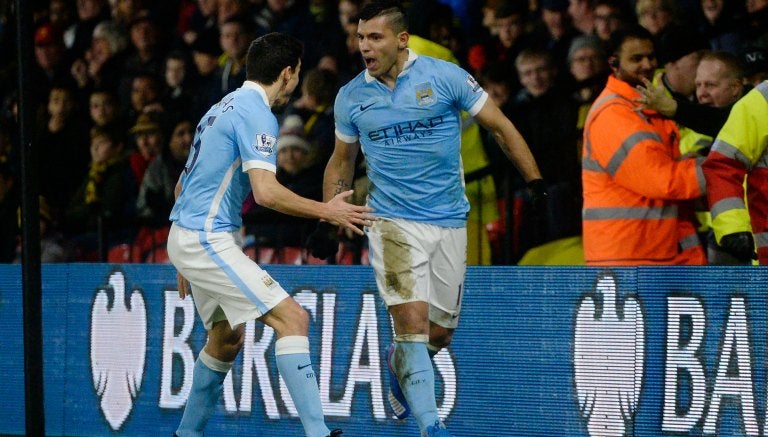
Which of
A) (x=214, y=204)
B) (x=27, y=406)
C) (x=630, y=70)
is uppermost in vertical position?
(x=630, y=70)

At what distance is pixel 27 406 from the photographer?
716 cm

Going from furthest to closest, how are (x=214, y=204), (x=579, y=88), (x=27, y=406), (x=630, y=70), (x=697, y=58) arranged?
(x=579, y=88) < (x=697, y=58) < (x=630, y=70) < (x=27, y=406) < (x=214, y=204)

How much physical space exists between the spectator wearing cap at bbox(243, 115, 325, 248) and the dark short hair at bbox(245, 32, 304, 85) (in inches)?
105

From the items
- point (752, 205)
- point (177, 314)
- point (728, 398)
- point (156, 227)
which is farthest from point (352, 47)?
point (728, 398)

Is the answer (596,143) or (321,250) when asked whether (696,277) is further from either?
(321,250)

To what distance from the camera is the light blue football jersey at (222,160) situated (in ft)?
21.1

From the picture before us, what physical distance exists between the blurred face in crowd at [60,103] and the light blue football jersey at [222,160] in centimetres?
571

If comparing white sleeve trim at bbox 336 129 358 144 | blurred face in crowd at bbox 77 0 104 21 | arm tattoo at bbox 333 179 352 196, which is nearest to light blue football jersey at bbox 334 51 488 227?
white sleeve trim at bbox 336 129 358 144

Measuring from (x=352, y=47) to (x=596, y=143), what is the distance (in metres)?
2.99

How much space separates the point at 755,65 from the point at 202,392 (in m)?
3.92

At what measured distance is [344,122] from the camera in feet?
23.6

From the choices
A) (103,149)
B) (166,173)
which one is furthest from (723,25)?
(103,149)

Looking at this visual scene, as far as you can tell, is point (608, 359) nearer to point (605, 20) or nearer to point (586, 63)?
point (586, 63)

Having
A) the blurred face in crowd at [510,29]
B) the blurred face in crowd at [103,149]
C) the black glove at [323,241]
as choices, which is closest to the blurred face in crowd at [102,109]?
the blurred face in crowd at [103,149]
